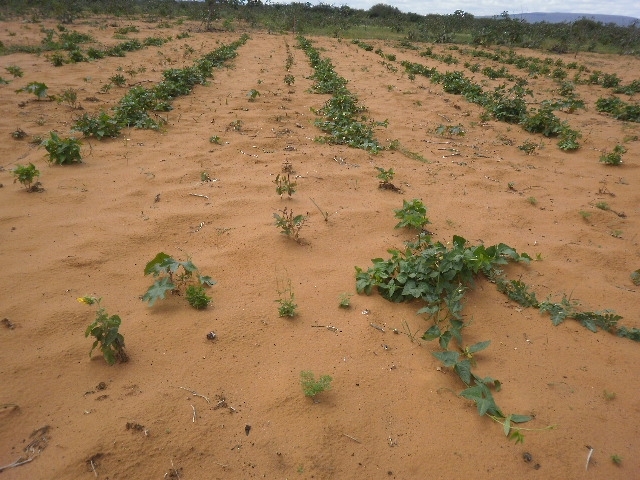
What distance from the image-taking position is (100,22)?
60.3 ft

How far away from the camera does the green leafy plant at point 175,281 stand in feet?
8.59

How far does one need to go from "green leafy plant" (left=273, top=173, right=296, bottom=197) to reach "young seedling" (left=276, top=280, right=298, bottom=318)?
140 cm

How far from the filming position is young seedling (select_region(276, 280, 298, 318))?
2606 mm

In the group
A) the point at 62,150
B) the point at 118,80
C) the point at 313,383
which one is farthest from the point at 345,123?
the point at 313,383

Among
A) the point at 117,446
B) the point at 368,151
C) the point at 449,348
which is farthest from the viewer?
the point at 368,151

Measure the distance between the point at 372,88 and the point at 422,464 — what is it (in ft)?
29.2

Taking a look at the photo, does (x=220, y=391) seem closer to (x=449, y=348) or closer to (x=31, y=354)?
(x=31, y=354)

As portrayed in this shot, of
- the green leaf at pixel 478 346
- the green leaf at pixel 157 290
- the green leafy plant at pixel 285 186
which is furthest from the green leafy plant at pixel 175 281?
the green leaf at pixel 478 346

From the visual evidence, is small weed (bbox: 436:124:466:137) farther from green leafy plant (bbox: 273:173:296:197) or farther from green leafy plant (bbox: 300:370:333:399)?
green leafy plant (bbox: 300:370:333:399)

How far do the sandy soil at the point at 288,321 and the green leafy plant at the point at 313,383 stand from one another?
0.05 m

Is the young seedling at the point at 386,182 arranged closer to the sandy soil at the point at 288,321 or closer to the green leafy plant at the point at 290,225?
the sandy soil at the point at 288,321

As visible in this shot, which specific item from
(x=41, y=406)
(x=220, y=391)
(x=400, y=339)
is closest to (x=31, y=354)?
(x=41, y=406)

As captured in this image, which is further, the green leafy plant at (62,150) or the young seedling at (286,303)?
the green leafy plant at (62,150)

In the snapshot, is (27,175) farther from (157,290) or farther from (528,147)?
(528,147)
